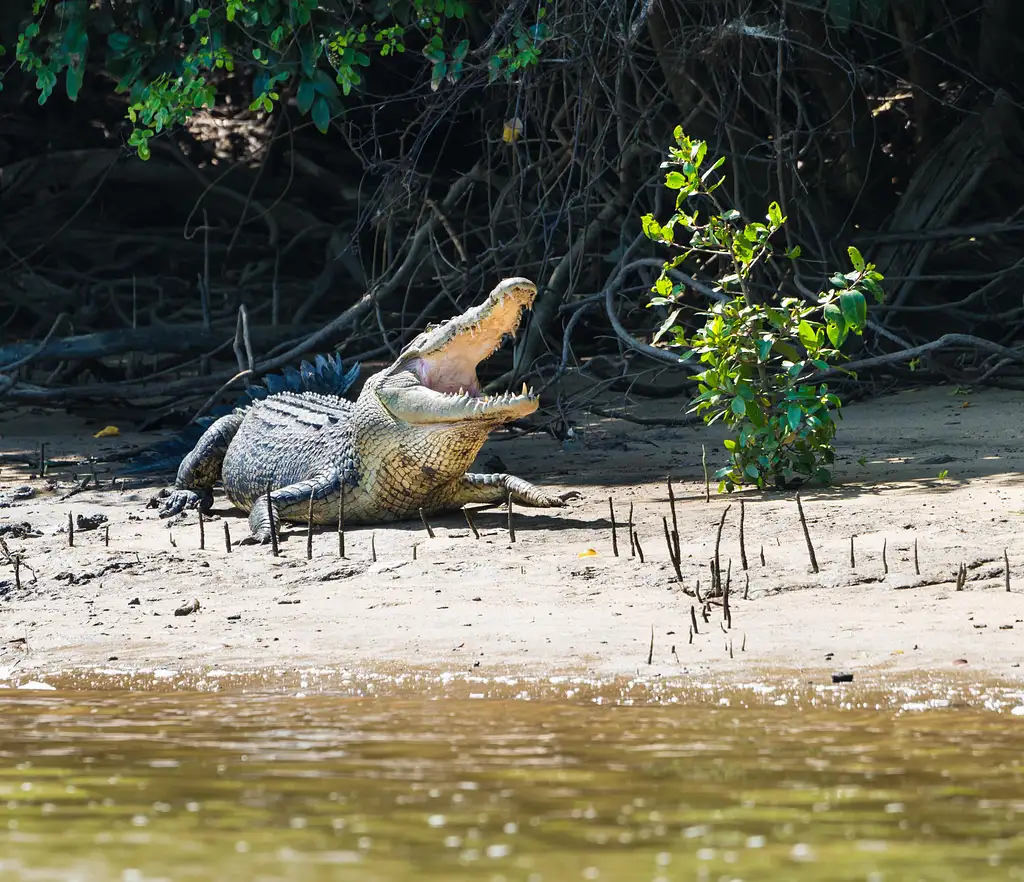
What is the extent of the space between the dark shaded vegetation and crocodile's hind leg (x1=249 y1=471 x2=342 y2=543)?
1.47 m

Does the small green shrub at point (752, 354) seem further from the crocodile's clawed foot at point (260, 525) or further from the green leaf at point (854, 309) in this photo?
the crocodile's clawed foot at point (260, 525)

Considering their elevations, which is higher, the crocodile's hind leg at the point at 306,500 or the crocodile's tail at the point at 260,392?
the crocodile's tail at the point at 260,392

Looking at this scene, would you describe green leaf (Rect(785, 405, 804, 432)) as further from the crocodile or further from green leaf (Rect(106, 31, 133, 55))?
green leaf (Rect(106, 31, 133, 55))

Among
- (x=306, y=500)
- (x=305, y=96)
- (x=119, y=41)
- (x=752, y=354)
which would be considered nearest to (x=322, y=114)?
(x=305, y=96)

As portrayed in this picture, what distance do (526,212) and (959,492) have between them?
4384 mm

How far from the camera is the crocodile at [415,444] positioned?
624 centimetres

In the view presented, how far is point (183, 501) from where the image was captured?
24.4 ft

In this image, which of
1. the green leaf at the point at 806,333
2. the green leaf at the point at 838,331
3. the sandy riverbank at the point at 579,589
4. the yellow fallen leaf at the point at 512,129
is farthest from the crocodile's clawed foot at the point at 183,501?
the green leaf at the point at 838,331

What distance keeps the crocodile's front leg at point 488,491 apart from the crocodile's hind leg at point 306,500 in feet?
1.52

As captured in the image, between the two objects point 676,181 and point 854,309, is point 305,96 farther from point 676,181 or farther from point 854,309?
point 854,309

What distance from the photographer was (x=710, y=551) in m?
5.10

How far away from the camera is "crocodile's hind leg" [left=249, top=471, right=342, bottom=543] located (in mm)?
6609

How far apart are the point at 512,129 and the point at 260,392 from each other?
2004mm

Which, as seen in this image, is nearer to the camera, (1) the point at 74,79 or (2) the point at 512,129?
(1) the point at 74,79
